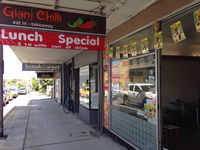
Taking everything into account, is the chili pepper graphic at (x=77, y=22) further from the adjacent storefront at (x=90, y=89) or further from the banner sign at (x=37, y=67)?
the banner sign at (x=37, y=67)

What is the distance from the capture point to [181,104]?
7.03 metres

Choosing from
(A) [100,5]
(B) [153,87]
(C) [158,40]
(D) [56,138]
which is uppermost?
(A) [100,5]

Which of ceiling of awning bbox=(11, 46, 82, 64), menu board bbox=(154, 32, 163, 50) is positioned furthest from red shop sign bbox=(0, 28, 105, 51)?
ceiling of awning bbox=(11, 46, 82, 64)

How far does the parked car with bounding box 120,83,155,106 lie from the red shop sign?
1.21 metres

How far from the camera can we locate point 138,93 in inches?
160

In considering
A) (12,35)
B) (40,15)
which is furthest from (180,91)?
(12,35)

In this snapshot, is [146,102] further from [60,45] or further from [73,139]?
[73,139]

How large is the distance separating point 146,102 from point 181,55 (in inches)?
178

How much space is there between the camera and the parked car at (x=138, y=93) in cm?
371

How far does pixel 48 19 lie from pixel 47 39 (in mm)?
375

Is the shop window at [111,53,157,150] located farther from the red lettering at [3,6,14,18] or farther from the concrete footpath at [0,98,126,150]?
the red lettering at [3,6,14,18]

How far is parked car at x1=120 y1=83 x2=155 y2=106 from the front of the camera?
12.2ft

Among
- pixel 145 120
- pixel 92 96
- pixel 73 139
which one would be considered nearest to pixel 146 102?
pixel 145 120

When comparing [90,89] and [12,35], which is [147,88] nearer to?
[12,35]
